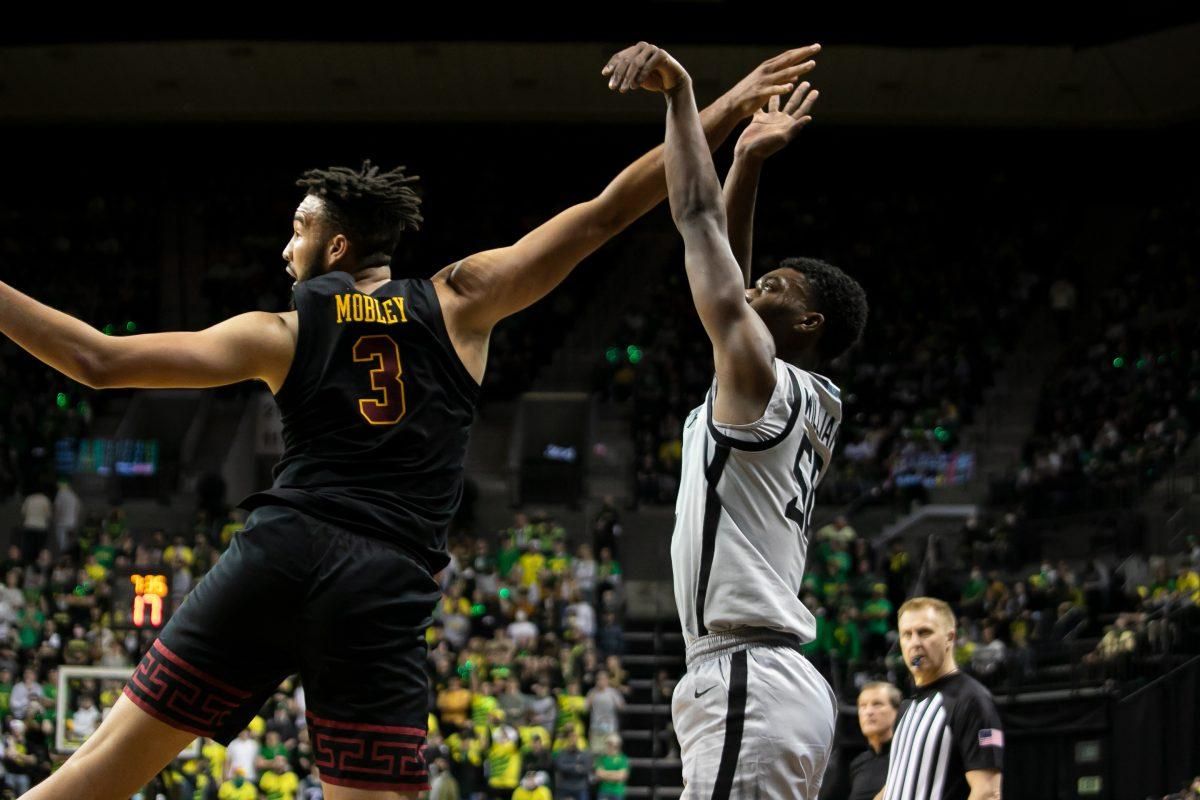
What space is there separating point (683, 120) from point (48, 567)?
17975 mm

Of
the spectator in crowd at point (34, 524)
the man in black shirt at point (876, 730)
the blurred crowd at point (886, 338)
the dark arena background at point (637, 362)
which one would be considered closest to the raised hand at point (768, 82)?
the man in black shirt at point (876, 730)

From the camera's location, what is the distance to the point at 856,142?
95.6ft

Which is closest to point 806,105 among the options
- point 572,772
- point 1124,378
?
point 572,772

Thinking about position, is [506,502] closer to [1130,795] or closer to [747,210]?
[1130,795]

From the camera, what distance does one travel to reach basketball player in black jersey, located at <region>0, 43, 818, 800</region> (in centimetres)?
390

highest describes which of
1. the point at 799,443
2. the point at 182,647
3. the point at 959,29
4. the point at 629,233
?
the point at 959,29

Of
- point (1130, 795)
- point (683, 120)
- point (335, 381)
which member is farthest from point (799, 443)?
point (1130, 795)

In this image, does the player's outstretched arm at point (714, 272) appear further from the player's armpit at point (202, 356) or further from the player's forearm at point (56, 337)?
the player's forearm at point (56, 337)

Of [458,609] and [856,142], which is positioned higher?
[856,142]

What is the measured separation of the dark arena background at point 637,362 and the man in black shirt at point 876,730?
730 centimetres

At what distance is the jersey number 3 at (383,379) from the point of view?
4059mm

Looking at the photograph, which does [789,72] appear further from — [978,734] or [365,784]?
[978,734]

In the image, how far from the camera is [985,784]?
616cm

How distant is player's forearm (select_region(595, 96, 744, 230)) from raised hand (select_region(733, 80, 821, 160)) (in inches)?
10.1
